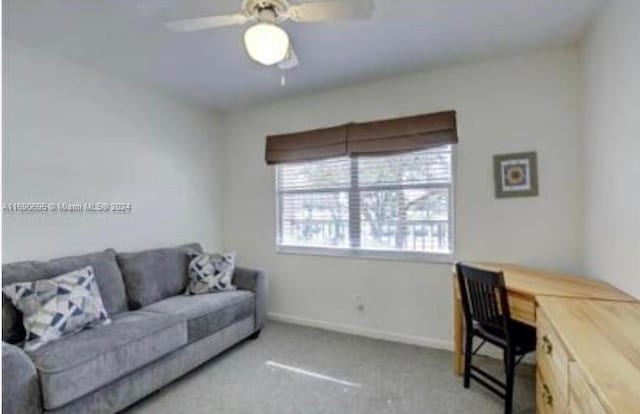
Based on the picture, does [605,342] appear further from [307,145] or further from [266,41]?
[307,145]

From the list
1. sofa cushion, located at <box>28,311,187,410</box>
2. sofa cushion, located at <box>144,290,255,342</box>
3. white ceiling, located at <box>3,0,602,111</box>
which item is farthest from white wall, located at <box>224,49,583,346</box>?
sofa cushion, located at <box>28,311,187,410</box>

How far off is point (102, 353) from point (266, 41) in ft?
6.22

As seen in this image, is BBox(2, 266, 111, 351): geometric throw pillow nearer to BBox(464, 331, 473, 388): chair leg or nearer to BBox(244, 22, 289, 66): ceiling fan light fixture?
BBox(244, 22, 289, 66): ceiling fan light fixture

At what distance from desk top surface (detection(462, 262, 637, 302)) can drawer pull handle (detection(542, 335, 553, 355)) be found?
304 millimetres

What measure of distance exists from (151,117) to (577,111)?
354 centimetres

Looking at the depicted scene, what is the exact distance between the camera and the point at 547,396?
1.81 meters

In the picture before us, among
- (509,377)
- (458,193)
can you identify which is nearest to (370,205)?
(458,193)

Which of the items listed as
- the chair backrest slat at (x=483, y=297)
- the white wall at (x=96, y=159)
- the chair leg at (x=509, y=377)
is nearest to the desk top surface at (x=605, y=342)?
the chair backrest slat at (x=483, y=297)

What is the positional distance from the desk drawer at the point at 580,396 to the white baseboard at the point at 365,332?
192 centimetres

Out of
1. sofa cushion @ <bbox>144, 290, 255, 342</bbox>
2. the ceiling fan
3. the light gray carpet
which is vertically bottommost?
the light gray carpet

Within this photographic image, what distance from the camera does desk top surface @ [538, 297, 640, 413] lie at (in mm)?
1103

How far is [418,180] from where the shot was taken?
341cm

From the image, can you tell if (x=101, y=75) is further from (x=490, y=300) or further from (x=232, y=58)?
(x=490, y=300)

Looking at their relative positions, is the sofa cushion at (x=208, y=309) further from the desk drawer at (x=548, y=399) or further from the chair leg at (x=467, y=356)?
the desk drawer at (x=548, y=399)
